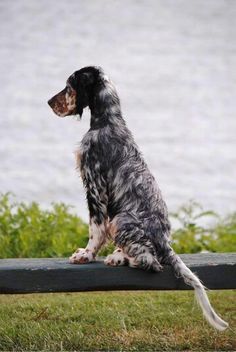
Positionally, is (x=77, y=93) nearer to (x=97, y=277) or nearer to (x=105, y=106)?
(x=105, y=106)

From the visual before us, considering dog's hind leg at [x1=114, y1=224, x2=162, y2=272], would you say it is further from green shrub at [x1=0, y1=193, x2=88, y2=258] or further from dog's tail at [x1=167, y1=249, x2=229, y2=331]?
green shrub at [x1=0, y1=193, x2=88, y2=258]

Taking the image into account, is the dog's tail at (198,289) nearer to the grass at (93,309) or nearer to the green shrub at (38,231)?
the grass at (93,309)

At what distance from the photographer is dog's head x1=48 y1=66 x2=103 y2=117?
15.7 ft

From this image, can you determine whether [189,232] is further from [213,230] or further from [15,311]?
[15,311]

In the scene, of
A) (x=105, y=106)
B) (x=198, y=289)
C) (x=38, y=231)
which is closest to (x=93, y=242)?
(x=198, y=289)

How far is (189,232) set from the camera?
26.0 feet

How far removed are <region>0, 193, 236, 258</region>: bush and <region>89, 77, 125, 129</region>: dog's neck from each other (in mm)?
2721

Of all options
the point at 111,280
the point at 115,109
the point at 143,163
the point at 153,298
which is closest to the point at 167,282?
the point at 111,280

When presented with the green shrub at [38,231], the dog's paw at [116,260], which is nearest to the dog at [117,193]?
the dog's paw at [116,260]

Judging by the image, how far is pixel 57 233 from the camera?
767cm

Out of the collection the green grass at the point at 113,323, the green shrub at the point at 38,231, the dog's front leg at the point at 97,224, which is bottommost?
the green grass at the point at 113,323

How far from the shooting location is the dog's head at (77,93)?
4773 mm

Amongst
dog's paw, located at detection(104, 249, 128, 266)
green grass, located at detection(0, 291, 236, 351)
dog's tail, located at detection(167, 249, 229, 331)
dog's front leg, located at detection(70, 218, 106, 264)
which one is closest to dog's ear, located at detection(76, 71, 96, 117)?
dog's front leg, located at detection(70, 218, 106, 264)

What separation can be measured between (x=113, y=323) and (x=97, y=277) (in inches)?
46.6
